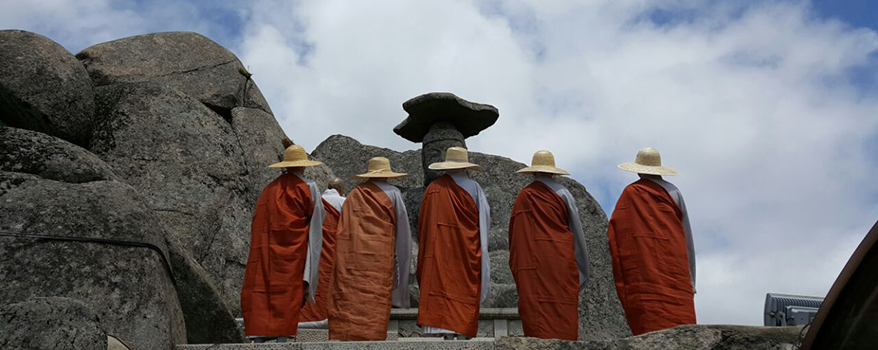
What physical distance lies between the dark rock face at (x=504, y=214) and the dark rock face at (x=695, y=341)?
16.5ft

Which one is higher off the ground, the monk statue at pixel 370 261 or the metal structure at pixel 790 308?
the monk statue at pixel 370 261

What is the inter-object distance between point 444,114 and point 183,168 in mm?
3482

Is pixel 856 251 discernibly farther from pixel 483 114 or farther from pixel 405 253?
pixel 483 114

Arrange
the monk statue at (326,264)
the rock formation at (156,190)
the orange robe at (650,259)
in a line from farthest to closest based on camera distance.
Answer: the monk statue at (326,264), the orange robe at (650,259), the rock formation at (156,190)

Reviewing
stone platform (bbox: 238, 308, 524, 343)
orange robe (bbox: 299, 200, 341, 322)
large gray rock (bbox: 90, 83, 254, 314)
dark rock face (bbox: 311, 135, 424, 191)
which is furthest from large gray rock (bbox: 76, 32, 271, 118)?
stone platform (bbox: 238, 308, 524, 343)

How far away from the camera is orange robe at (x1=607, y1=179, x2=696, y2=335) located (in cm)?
693

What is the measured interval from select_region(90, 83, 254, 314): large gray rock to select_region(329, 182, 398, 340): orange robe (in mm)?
2993

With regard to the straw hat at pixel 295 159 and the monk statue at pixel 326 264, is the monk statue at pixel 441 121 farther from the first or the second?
the straw hat at pixel 295 159

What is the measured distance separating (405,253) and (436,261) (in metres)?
0.48

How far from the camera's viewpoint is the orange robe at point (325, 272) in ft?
29.6

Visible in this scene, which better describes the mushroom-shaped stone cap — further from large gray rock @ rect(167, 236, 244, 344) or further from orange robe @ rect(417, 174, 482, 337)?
large gray rock @ rect(167, 236, 244, 344)

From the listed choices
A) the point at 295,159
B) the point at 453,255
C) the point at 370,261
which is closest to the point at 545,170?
the point at 453,255

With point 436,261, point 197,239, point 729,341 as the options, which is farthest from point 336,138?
point 729,341

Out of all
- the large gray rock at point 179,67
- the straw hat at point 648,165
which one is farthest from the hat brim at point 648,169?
the large gray rock at point 179,67
